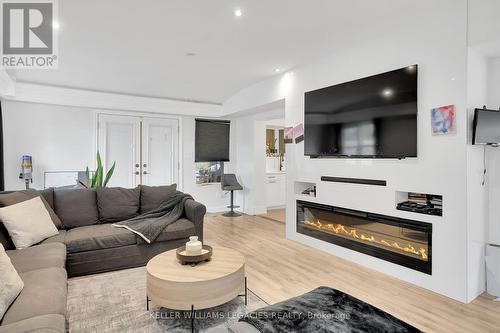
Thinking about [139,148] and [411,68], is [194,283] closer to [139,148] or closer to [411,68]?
[411,68]

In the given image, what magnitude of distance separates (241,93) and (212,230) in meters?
2.81

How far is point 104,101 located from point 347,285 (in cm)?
532

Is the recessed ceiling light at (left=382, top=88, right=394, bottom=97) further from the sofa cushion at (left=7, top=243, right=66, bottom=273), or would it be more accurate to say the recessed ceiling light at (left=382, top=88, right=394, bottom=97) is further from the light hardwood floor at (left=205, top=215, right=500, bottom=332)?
the sofa cushion at (left=7, top=243, right=66, bottom=273)

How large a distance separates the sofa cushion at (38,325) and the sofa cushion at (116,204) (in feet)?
7.78

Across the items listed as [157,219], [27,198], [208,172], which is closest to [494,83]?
[157,219]

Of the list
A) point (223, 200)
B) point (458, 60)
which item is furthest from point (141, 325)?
point (223, 200)

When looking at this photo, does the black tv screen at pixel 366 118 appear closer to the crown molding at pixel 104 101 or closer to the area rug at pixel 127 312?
the area rug at pixel 127 312

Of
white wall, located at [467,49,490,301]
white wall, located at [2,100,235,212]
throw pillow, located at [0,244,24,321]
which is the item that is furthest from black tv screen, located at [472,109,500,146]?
white wall, located at [2,100,235,212]

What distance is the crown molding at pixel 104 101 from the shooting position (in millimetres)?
4986

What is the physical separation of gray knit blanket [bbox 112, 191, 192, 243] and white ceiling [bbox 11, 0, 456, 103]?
2.03 metres

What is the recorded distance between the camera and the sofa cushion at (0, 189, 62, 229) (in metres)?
2.94

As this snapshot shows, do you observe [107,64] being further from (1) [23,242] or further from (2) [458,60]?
(2) [458,60]

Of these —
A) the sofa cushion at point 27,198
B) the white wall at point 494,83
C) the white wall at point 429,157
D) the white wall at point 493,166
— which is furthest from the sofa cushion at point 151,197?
the white wall at point 494,83

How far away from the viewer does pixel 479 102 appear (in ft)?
8.87
